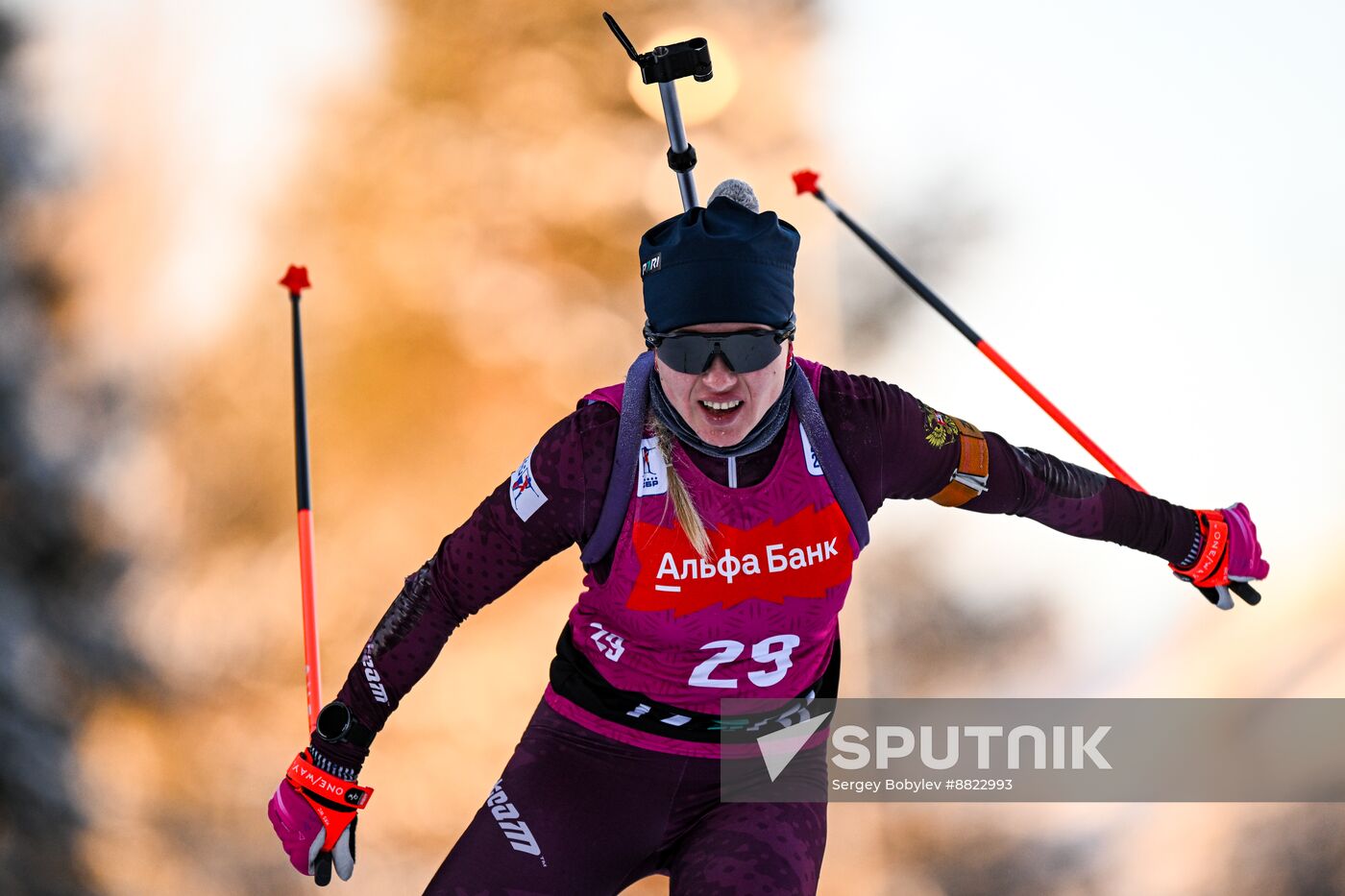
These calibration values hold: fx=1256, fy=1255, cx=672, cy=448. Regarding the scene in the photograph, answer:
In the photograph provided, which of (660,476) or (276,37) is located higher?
(276,37)

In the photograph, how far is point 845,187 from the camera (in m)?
4.51

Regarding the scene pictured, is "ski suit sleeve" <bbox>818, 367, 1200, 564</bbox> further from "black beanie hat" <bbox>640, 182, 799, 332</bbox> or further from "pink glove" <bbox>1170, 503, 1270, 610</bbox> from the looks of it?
"black beanie hat" <bbox>640, 182, 799, 332</bbox>

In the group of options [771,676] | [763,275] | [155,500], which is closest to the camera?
[763,275]

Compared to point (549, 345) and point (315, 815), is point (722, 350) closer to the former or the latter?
point (315, 815)

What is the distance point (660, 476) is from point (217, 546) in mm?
2920

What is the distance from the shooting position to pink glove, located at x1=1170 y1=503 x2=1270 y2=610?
8.09 feet

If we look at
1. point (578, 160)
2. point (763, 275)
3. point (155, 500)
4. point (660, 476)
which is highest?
point (578, 160)

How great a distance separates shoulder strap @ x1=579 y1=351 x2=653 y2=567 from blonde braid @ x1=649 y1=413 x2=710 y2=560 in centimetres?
5

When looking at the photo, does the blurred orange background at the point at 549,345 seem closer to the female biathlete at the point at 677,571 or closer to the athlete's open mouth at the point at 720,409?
the female biathlete at the point at 677,571

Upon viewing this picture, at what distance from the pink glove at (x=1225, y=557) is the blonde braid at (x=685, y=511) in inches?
42.3

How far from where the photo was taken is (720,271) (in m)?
1.95

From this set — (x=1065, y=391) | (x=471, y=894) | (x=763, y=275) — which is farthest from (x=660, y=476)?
(x=1065, y=391)

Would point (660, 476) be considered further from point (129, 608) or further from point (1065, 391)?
point (129, 608)

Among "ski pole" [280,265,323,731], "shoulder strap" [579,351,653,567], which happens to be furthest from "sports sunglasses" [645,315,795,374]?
"ski pole" [280,265,323,731]
